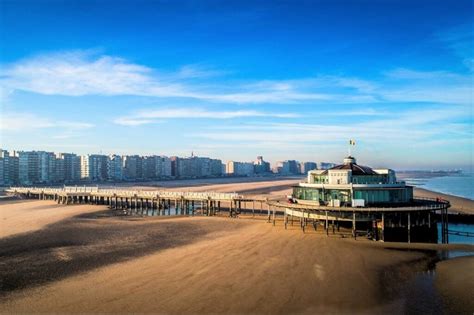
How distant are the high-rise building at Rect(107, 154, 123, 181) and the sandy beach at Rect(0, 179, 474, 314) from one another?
157 meters

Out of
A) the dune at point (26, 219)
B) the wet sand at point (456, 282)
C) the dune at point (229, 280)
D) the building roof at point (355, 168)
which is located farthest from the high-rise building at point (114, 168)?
the wet sand at point (456, 282)

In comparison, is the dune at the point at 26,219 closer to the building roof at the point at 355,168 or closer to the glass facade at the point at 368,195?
the glass facade at the point at 368,195

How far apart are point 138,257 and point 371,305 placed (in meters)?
17.0

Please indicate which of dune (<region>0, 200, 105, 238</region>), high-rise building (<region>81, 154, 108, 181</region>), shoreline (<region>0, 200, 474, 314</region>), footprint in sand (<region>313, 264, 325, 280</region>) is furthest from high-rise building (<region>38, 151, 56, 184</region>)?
footprint in sand (<region>313, 264, 325, 280</region>)

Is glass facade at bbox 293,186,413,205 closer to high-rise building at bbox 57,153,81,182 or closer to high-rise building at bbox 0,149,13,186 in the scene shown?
high-rise building at bbox 0,149,13,186

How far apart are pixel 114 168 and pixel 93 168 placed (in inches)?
437

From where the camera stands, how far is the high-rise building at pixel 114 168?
19325 centimetres

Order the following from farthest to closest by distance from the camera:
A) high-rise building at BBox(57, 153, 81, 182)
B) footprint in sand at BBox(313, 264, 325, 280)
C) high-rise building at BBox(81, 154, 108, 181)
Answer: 1. high-rise building at BBox(81, 154, 108, 181)
2. high-rise building at BBox(57, 153, 81, 182)
3. footprint in sand at BBox(313, 264, 325, 280)

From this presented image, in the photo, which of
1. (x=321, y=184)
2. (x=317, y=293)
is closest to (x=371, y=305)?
(x=317, y=293)

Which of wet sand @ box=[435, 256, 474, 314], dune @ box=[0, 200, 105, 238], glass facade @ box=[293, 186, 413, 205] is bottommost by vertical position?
wet sand @ box=[435, 256, 474, 314]

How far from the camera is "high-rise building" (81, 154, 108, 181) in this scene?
609 ft

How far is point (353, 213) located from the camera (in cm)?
3725

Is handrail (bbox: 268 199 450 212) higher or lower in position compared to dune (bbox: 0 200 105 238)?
higher

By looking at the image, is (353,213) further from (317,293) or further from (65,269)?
(65,269)
